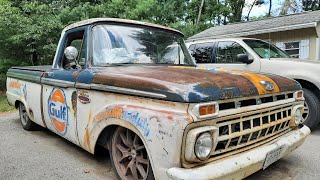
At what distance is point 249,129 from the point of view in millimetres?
2863

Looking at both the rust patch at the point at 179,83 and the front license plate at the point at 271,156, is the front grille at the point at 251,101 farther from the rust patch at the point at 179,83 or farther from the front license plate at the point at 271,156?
the front license plate at the point at 271,156

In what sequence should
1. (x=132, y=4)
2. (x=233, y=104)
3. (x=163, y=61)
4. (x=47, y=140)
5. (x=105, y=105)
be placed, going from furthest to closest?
1. (x=132, y=4)
2. (x=47, y=140)
3. (x=163, y=61)
4. (x=105, y=105)
5. (x=233, y=104)

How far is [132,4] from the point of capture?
60.0 feet

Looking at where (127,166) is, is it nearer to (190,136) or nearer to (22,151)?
(190,136)

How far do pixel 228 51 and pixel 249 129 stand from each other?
4.43 metres

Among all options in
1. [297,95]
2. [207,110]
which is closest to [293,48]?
[297,95]

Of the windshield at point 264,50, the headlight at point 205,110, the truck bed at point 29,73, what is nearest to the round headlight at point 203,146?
the headlight at point 205,110

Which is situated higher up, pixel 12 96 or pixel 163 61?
pixel 163 61

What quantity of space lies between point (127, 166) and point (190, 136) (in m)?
1.15

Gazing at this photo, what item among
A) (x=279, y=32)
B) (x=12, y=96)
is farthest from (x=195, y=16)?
(x=12, y=96)

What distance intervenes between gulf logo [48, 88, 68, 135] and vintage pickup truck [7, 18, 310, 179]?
1 centimetres

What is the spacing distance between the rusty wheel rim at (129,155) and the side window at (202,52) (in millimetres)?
4454

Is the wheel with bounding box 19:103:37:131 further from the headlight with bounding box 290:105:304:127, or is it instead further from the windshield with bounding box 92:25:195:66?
the headlight with bounding box 290:105:304:127

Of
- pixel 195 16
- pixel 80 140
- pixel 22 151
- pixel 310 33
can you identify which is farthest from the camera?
pixel 195 16
